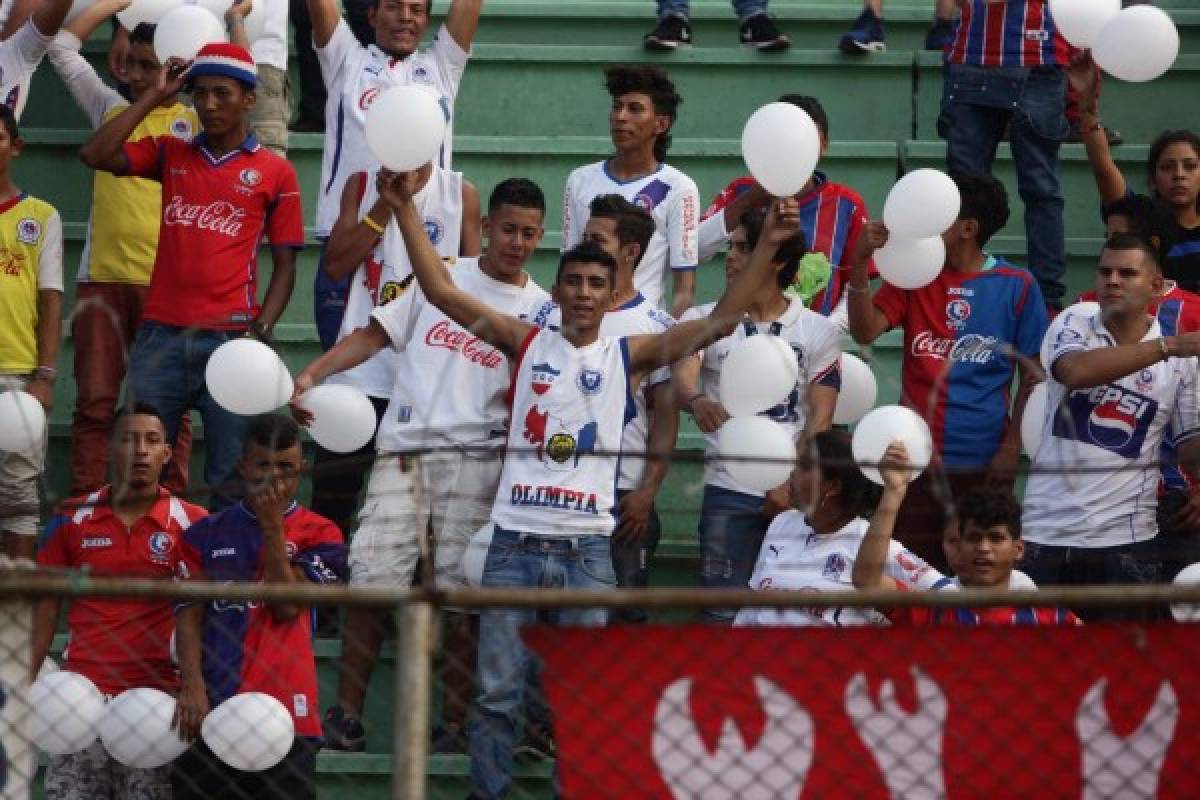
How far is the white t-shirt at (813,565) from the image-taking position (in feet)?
19.6

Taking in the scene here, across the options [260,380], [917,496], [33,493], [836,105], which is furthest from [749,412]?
[836,105]

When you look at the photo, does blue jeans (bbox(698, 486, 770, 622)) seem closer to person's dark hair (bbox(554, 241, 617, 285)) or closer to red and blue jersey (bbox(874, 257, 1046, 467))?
red and blue jersey (bbox(874, 257, 1046, 467))

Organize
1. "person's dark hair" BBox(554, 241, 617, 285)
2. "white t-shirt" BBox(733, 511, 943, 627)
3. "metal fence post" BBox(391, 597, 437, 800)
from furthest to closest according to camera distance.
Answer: "person's dark hair" BBox(554, 241, 617, 285) → "white t-shirt" BBox(733, 511, 943, 627) → "metal fence post" BBox(391, 597, 437, 800)

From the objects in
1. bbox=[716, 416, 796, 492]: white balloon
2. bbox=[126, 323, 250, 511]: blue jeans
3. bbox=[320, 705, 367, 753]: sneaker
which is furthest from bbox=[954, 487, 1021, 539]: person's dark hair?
bbox=[126, 323, 250, 511]: blue jeans

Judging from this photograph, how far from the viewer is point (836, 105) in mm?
9195

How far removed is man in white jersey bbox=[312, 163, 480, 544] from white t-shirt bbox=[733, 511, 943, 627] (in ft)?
4.87

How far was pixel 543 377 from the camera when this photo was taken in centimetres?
623

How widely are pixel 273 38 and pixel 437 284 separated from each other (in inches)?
94.1

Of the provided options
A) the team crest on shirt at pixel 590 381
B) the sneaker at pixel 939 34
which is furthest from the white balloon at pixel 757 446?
the sneaker at pixel 939 34

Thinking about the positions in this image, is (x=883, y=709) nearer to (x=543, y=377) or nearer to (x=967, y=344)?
(x=543, y=377)

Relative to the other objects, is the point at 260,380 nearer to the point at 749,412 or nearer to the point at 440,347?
the point at 440,347

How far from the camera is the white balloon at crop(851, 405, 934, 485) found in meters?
5.86

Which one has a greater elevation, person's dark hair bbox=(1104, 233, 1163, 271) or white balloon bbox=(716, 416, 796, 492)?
person's dark hair bbox=(1104, 233, 1163, 271)

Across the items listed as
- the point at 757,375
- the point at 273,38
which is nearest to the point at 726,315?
the point at 757,375
